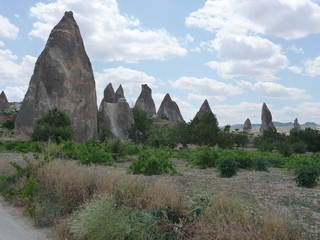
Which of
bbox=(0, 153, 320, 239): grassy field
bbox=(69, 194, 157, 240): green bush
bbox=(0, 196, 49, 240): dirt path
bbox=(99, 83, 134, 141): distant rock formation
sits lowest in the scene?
bbox=(0, 196, 49, 240): dirt path

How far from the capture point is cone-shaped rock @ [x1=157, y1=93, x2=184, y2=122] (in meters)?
78.2

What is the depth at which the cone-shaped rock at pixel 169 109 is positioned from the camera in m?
78.2

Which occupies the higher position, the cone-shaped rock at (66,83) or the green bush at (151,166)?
the cone-shaped rock at (66,83)

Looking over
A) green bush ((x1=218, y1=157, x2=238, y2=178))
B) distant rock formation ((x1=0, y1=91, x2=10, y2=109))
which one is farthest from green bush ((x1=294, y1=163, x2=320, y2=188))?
distant rock formation ((x1=0, y1=91, x2=10, y2=109))

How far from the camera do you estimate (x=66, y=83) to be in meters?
27.6

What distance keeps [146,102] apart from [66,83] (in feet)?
160

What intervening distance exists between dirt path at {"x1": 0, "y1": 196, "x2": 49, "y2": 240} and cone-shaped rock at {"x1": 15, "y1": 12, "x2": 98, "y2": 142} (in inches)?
740

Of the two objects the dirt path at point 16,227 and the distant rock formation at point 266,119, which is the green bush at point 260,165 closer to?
the dirt path at point 16,227

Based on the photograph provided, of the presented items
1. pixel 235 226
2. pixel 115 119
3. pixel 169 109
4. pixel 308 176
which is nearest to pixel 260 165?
pixel 308 176

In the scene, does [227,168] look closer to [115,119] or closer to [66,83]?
[66,83]

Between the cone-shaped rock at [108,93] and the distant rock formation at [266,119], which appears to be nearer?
the cone-shaped rock at [108,93]

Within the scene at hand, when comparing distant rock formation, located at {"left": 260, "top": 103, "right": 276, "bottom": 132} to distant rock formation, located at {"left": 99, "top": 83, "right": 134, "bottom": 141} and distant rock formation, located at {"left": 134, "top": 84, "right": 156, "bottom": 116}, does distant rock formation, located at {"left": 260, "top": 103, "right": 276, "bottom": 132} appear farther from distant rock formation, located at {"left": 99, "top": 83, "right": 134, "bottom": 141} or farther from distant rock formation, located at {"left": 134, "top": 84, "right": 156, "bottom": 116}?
distant rock formation, located at {"left": 99, "top": 83, "right": 134, "bottom": 141}

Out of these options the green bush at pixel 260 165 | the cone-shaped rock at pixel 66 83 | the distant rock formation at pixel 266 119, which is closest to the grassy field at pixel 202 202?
the green bush at pixel 260 165

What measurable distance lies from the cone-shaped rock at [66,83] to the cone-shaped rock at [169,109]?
48.7 metres
